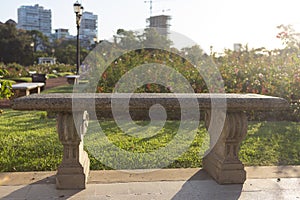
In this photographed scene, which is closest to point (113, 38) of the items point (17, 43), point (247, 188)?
point (247, 188)

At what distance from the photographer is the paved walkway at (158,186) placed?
3090 mm

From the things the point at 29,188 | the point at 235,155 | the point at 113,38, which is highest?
the point at 113,38

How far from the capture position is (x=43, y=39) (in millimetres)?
62312

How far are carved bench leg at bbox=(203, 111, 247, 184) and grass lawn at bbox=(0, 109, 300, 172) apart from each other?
2.27ft

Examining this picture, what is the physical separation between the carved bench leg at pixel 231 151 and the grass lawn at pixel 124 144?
2.27 ft

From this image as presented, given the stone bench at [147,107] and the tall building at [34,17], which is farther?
the tall building at [34,17]

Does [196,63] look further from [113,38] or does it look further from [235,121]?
[235,121]

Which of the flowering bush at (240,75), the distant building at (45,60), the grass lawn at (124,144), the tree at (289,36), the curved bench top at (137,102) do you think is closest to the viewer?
the curved bench top at (137,102)

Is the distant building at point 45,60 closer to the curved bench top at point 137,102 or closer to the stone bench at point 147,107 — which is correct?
the stone bench at point 147,107

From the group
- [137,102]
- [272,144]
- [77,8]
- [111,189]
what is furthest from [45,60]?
[137,102]

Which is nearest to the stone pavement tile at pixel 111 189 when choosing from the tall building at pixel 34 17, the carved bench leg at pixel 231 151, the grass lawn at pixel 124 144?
the grass lawn at pixel 124 144

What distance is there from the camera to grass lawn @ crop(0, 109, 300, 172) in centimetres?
418

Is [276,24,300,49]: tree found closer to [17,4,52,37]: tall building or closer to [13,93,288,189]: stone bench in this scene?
[13,93,288,189]: stone bench

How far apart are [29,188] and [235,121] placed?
2139 millimetres
